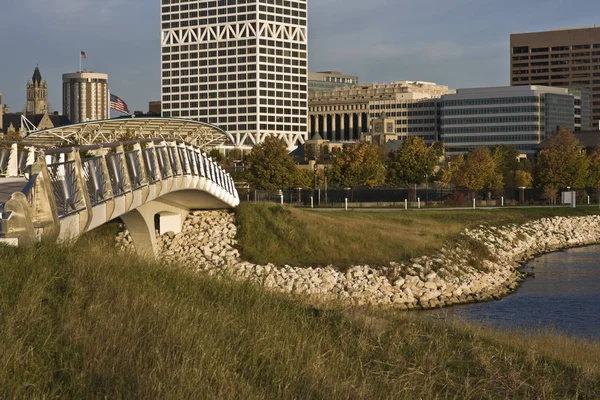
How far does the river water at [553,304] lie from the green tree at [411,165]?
35.6m

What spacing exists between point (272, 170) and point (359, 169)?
880 cm

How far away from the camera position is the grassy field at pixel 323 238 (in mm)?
44000

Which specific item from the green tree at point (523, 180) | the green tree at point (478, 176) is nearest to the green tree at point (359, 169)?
the green tree at point (478, 176)

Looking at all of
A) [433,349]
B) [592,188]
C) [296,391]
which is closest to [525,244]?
[592,188]

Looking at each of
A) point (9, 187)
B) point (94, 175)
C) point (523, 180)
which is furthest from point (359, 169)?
point (94, 175)

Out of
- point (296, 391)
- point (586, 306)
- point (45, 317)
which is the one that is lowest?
point (586, 306)

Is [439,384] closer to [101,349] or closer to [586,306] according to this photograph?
[101,349]

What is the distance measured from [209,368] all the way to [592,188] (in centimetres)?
10527

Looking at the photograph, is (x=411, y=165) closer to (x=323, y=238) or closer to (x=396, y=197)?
(x=396, y=197)

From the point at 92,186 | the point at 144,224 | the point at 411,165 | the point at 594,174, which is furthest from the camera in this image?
the point at 594,174

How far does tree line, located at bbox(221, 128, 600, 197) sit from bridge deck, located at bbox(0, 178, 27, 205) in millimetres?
67227

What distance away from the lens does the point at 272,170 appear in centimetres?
9025

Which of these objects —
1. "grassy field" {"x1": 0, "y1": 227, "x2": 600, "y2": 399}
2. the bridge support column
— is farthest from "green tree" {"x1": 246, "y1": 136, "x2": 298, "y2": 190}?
"grassy field" {"x1": 0, "y1": 227, "x2": 600, "y2": 399}

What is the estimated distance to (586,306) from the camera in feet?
127
